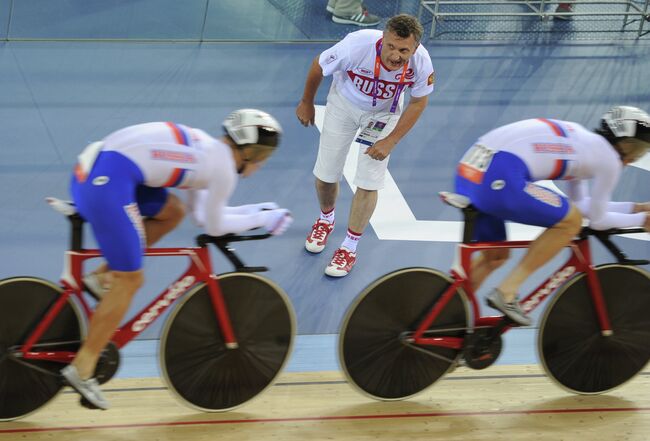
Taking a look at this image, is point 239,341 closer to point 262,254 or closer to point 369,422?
point 369,422

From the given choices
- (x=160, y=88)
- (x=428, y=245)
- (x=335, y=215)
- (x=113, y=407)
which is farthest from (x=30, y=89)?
(x=113, y=407)

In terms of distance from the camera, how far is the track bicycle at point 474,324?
13.0 ft

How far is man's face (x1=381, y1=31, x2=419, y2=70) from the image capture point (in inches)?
189

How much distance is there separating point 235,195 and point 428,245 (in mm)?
1282

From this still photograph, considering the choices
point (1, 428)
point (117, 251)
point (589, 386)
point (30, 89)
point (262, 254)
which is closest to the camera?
point (117, 251)

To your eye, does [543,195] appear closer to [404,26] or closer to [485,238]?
[485,238]

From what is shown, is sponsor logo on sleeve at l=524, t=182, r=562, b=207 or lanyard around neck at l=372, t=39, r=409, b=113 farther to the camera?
lanyard around neck at l=372, t=39, r=409, b=113

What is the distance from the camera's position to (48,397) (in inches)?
149

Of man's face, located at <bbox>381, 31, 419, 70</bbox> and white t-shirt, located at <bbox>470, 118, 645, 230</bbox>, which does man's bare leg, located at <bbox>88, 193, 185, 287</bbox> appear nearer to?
white t-shirt, located at <bbox>470, 118, 645, 230</bbox>

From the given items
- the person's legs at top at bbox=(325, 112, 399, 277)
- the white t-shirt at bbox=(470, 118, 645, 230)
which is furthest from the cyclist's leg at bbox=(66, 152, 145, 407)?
the person's legs at top at bbox=(325, 112, 399, 277)

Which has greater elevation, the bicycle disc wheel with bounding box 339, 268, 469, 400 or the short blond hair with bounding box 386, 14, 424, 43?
the short blond hair with bounding box 386, 14, 424, 43

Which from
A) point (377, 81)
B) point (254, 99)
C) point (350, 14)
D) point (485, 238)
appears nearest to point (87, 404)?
point (485, 238)

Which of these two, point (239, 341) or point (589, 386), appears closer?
point (239, 341)

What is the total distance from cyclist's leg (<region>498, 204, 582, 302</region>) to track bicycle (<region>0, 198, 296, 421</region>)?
90cm
